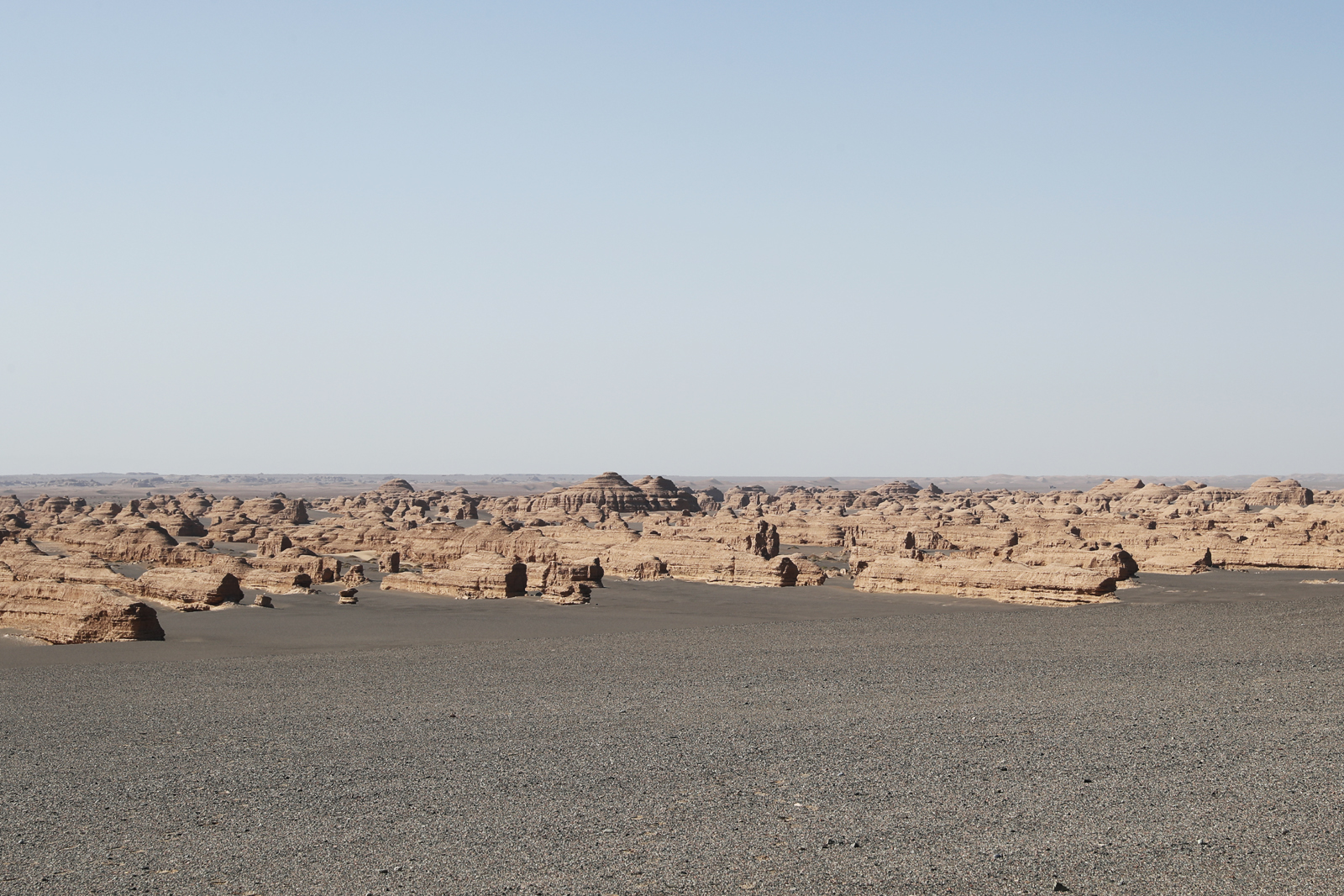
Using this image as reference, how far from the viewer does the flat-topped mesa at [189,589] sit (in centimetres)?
3422

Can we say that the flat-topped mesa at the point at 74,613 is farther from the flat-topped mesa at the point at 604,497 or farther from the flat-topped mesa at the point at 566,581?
the flat-topped mesa at the point at 604,497

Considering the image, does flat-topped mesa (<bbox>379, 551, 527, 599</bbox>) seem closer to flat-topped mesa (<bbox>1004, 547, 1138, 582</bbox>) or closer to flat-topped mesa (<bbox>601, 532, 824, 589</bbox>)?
flat-topped mesa (<bbox>601, 532, 824, 589</bbox>)

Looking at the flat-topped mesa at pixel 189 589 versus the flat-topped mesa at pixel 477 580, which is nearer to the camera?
the flat-topped mesa at pixel 189 589

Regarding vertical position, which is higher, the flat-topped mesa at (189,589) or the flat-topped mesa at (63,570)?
the flat-topped mesa at (63,570)

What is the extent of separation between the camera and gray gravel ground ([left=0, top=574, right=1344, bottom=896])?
9.77 m

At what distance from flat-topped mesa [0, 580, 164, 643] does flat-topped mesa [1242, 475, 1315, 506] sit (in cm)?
10907

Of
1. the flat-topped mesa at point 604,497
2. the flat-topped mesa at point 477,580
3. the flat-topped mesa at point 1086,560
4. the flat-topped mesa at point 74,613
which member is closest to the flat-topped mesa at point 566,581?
the flat-topped mesa at point 477,580

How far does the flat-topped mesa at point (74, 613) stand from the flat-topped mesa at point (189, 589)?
601cm

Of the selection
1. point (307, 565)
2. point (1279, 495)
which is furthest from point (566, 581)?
point (1279, 495)

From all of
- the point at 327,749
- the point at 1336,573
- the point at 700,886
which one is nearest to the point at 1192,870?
the point at 700,886

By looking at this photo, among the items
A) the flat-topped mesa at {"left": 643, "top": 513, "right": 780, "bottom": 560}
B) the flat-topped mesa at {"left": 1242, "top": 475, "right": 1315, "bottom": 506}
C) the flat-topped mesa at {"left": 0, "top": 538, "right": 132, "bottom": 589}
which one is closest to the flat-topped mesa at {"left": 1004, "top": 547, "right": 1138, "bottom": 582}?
the flat-topped mesa at {"left": 643, "top": 513, "right": 780, "bottom": 560}

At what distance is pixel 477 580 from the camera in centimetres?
3941

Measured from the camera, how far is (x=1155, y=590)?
40.8 meters

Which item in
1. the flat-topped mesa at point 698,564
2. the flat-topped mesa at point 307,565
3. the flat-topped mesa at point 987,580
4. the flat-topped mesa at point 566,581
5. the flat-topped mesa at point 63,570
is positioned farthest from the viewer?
the flat-topped mesa at point 698,564
